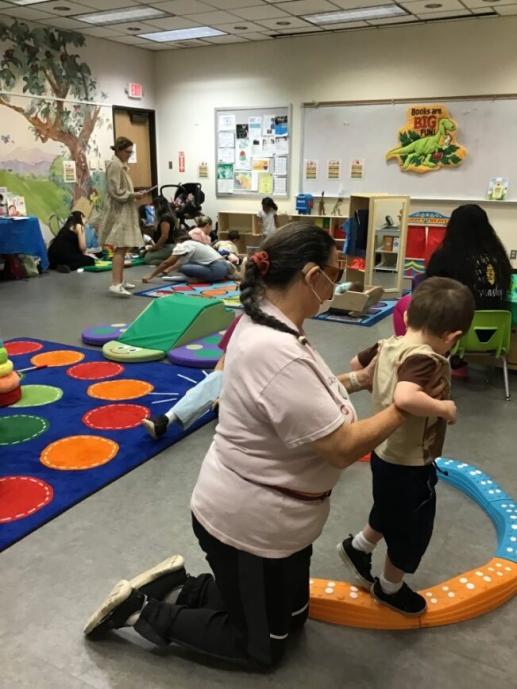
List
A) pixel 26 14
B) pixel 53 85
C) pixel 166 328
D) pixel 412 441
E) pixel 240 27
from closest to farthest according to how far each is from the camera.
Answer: pixel 412 441 → pixel 166 328 → pixel 26 14 → pixel 240 27 → pixel 53 85

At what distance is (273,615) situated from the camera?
5.08 feet

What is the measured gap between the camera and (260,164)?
9.26 m

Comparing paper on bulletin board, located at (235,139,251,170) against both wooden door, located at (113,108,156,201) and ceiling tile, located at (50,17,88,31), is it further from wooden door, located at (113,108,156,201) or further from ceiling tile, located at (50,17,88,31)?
ceiling tile, located at (50,17,88,31)

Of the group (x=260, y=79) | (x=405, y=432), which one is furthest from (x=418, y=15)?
(x=405, y=432)

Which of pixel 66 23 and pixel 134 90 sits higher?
pixel 66 23

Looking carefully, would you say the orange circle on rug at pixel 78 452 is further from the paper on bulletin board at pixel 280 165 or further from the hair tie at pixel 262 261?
the paper on bulletin board at pixel 280 165

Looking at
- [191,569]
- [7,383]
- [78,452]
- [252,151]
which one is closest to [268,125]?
[252,151]

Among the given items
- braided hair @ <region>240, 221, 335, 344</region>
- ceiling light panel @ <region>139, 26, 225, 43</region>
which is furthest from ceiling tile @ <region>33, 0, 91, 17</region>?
braided hair @ <region>240, 221, 335, 344</region>

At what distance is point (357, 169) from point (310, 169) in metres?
0.76

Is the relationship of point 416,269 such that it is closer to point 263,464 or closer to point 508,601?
point 508,601

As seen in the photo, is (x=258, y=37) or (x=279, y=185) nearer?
(x=258, y=37)

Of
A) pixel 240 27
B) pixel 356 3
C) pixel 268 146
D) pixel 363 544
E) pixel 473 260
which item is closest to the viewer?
pixel 363 544

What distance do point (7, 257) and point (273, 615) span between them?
22.8ft

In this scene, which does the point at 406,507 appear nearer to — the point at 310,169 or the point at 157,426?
the point at 157,426
